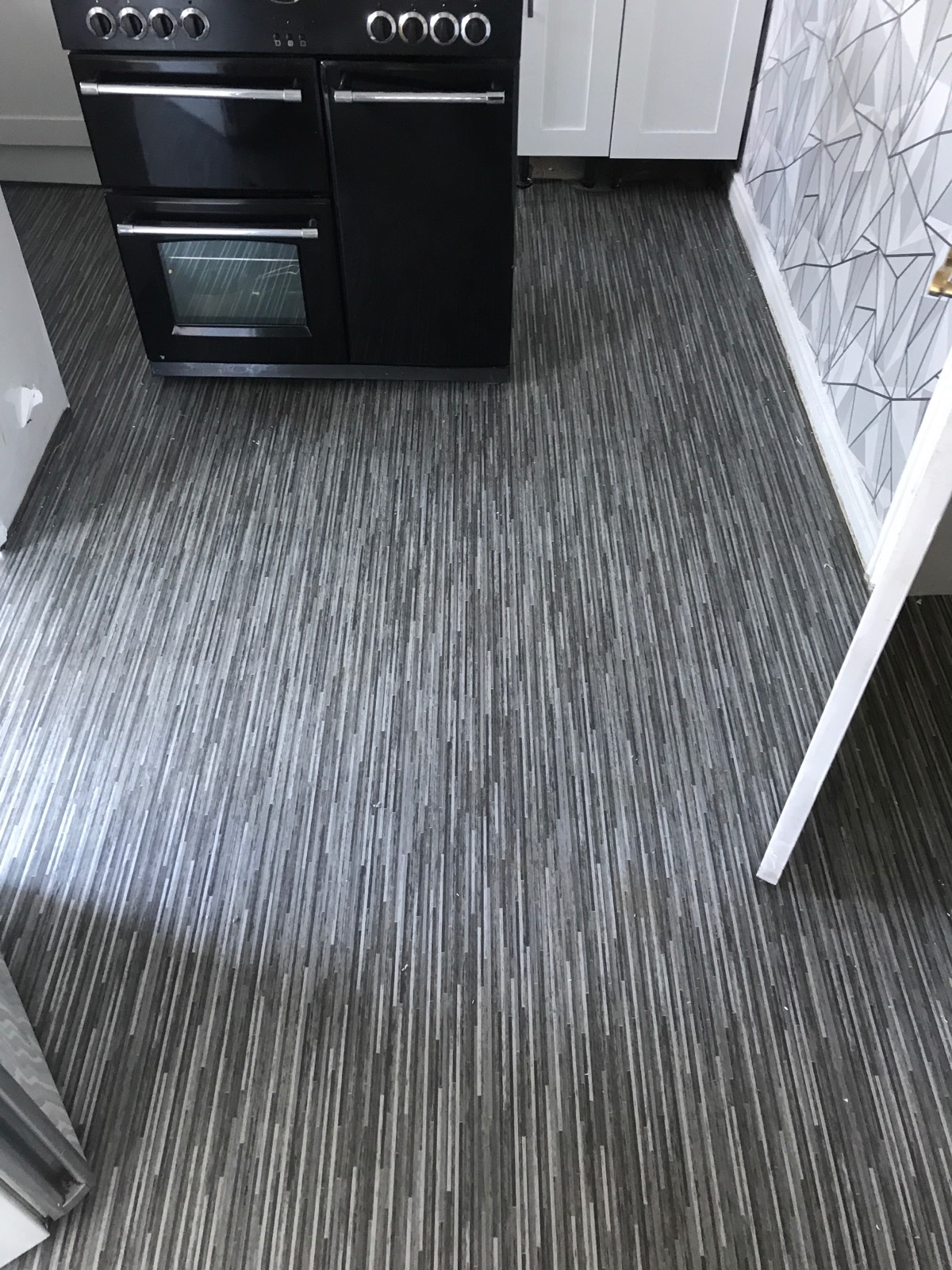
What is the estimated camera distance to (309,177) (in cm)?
184

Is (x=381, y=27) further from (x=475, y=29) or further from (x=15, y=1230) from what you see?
(x=15, y=1230)

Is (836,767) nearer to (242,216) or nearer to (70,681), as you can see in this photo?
(70,681)

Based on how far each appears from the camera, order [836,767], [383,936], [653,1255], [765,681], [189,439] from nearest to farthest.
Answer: [653,1255] < [383,936] < [836,767] < [765,681] < [189,439]

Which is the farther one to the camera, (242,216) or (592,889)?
(242,216)

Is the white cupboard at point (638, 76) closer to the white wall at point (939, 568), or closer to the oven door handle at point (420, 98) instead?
the oven door handle at point (420, 98)

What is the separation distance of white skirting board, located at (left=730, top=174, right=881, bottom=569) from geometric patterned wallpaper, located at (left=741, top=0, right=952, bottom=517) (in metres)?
0.03

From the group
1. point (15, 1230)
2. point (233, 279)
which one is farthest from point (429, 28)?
point (15, 1230)

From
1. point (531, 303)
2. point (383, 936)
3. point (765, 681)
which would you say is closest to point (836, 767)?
point (765, 681)

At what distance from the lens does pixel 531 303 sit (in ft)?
7.93

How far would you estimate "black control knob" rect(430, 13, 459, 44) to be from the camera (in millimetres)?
1627

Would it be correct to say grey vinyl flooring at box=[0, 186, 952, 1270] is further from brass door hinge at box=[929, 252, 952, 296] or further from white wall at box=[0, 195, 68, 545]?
brass door hinge at box=[929, 252, 952, 296]

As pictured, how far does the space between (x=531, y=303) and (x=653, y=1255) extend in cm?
201

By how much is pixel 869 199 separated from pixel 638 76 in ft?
3.25

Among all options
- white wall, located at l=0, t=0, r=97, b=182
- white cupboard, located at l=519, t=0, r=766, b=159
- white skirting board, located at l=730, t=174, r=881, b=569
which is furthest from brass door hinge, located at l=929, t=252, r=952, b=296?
white wall, located at l=0, t=0, r=97, b=182
